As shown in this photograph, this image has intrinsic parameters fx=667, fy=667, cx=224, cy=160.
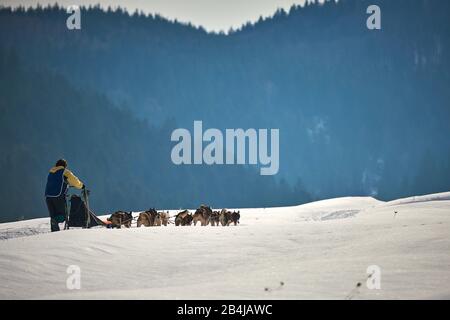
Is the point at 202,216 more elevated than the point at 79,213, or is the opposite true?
the point at 79,213

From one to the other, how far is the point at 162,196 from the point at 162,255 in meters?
94.6

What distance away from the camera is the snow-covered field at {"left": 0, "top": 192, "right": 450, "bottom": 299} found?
276 inches

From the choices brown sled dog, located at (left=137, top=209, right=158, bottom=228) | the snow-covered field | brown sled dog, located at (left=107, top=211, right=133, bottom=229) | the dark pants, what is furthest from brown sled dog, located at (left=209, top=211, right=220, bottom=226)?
the dark pants

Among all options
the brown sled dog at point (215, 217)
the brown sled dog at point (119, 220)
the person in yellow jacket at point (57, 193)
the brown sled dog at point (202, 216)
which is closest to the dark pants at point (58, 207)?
the person in yellow jacket at point (57, 193)

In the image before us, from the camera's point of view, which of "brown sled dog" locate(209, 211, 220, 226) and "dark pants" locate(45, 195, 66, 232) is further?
"brown sled dog" locate(209, 211, 220, 226)

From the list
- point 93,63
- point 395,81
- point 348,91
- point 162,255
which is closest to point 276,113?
point 348,91

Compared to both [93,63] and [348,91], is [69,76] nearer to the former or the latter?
[93,63]

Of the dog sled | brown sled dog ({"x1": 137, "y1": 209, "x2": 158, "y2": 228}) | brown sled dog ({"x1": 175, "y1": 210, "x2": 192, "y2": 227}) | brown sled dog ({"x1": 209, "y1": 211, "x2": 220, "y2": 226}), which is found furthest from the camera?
brown sled dog ({"x1": 209, "y1": 211, "x2": 220, "y2": 226})

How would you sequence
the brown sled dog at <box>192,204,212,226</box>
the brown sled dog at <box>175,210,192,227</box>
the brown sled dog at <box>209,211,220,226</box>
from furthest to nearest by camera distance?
1. the brown sled dog at <box>209,211,220,226</box>
2. the brown sled dog at <box>192,204,212,226</box>
3. the brown sled dog at <box>175,210,192,227</box>

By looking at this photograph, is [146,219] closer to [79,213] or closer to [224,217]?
[79,213]

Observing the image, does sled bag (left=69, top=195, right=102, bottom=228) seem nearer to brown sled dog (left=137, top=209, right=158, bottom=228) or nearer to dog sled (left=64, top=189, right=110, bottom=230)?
dog sled (left=64, top=189, right=110, bottom=230)

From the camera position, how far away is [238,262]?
30.6 feet

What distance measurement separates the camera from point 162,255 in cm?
957

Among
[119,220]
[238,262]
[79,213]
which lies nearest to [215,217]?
[119,220]
